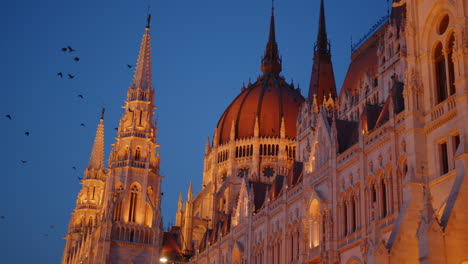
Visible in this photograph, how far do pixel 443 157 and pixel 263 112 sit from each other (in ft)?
222

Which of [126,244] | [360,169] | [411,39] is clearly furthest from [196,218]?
[411,39]

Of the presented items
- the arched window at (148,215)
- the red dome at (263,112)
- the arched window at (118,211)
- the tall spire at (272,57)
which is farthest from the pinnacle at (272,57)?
the arched window at (118,211)

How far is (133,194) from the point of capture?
281 feet

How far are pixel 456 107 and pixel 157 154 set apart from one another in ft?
206

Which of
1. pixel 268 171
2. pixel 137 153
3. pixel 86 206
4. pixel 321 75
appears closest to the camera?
pixel 321 75

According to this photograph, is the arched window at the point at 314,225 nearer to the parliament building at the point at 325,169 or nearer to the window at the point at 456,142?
the parliament building at the point at 325,169

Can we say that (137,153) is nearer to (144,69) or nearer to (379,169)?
(144,69)

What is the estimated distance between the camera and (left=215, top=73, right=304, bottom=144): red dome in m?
98.9

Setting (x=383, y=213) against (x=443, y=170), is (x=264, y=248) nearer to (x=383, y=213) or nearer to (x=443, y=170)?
(x=383, y=213)

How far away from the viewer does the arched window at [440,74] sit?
3375 centimetres

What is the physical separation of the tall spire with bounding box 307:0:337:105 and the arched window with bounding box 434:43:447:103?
1348 inches

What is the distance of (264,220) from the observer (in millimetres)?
60188

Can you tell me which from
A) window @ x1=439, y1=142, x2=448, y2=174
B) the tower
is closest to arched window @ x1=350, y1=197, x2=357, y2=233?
window @ x1=439, y1=142, x2=448, y2=174

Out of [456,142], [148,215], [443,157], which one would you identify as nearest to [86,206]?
[148,215]
